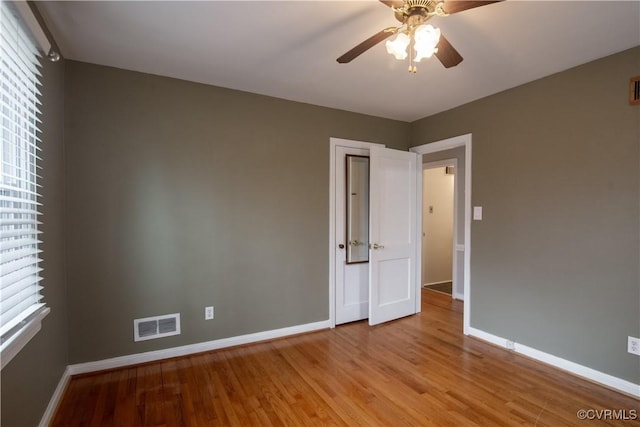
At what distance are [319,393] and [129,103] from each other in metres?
2.69

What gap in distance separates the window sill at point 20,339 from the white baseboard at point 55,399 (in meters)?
0.58

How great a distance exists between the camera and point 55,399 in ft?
6.59

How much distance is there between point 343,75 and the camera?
8.58ft

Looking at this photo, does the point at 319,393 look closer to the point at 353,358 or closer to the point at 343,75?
the point at 353,358

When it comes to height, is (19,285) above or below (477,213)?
below

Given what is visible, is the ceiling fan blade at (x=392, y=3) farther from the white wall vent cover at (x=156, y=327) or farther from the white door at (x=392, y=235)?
the white wall vent cover at (x=156, y=327)

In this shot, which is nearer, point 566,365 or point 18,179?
point 18,179

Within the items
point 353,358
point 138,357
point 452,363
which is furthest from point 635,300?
point 138,357

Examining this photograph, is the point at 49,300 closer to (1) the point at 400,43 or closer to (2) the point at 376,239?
(1) the point at 400,43

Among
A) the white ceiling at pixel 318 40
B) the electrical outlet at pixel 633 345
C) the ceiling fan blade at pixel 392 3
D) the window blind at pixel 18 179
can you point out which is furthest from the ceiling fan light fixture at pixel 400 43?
the electrical outlet at pixel 633 345

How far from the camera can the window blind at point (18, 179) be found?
4.60ft

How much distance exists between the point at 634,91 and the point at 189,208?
3.48 metres

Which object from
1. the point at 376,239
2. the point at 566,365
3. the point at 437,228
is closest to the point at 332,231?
the point at 376,239

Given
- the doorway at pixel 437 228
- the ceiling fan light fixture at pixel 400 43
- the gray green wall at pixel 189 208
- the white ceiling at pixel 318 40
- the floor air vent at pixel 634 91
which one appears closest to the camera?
the ceiling fan light fixture at pixel 400 43
